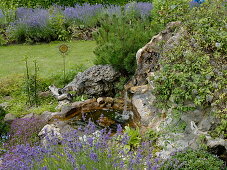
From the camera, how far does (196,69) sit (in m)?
4.71

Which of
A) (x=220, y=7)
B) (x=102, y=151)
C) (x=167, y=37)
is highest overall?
(x=220, y=7)

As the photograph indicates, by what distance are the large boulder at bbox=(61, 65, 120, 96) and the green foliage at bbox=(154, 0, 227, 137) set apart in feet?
6.13

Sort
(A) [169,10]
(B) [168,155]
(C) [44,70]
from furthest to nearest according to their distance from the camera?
(C) [44,70]
(A) [169,10]
(B) [168,155]

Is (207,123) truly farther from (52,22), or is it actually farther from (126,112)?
(52,22)

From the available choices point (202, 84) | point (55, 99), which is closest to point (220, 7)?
point (202, 84)

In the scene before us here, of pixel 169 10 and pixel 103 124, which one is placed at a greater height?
pixel 169 10

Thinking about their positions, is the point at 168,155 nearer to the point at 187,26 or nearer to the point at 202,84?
the point at 202,84

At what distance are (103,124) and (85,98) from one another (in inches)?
48.5

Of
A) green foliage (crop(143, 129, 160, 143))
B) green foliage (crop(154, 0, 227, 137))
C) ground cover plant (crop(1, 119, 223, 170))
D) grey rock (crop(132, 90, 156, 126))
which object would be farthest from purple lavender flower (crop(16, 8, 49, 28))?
ground cover plant (crop(1, 119, 223, 170))

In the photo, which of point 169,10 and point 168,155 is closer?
point 168,155

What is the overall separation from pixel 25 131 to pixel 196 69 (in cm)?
285

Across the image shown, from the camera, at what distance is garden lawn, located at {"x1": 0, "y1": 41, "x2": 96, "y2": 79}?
350 inches

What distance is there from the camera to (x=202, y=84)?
176 inches

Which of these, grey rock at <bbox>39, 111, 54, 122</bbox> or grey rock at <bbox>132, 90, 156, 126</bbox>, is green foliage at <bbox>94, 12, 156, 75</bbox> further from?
grey rock at <bbox>39, 111, 54, 122</bbox>
